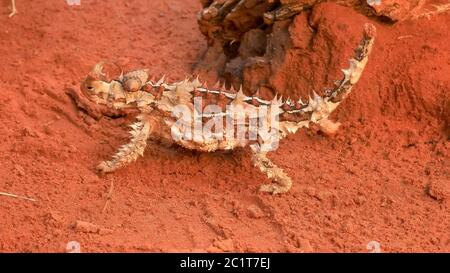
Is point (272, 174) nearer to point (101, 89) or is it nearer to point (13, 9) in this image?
point (101, 89)

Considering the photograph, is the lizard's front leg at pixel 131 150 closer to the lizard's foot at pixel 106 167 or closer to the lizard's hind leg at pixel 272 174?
the lizard's foot at pixel 106 167

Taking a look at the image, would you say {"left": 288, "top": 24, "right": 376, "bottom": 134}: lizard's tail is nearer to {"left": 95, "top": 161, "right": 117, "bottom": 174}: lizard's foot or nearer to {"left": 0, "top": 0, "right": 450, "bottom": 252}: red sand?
{"left": 0, "top": 0, "right": 450, "bottom": 252}: red sand

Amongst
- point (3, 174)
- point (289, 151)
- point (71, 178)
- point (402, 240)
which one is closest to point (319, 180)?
point (289, 151)

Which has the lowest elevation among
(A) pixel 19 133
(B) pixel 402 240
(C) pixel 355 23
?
(B) pixel 402 240

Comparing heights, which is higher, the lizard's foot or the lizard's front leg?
the lizard's front leg

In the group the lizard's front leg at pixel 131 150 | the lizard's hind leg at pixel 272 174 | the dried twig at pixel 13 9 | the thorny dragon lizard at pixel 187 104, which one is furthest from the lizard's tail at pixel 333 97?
the dried twig at pixel 13 9

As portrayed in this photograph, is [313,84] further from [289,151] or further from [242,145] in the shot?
[242,145]

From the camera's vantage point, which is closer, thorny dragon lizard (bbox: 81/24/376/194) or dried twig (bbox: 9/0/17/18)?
thorny dragon lizard (bbox: 81/24/376/194)

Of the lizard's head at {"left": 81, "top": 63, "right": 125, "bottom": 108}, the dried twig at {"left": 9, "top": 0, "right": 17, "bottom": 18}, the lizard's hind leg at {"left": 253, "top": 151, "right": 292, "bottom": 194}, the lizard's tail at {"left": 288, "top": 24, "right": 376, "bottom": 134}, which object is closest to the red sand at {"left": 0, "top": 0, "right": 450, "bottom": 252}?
the lizard's hind leg at {"left": 253, "top": 151, "right": 292, "bottom": 194}
